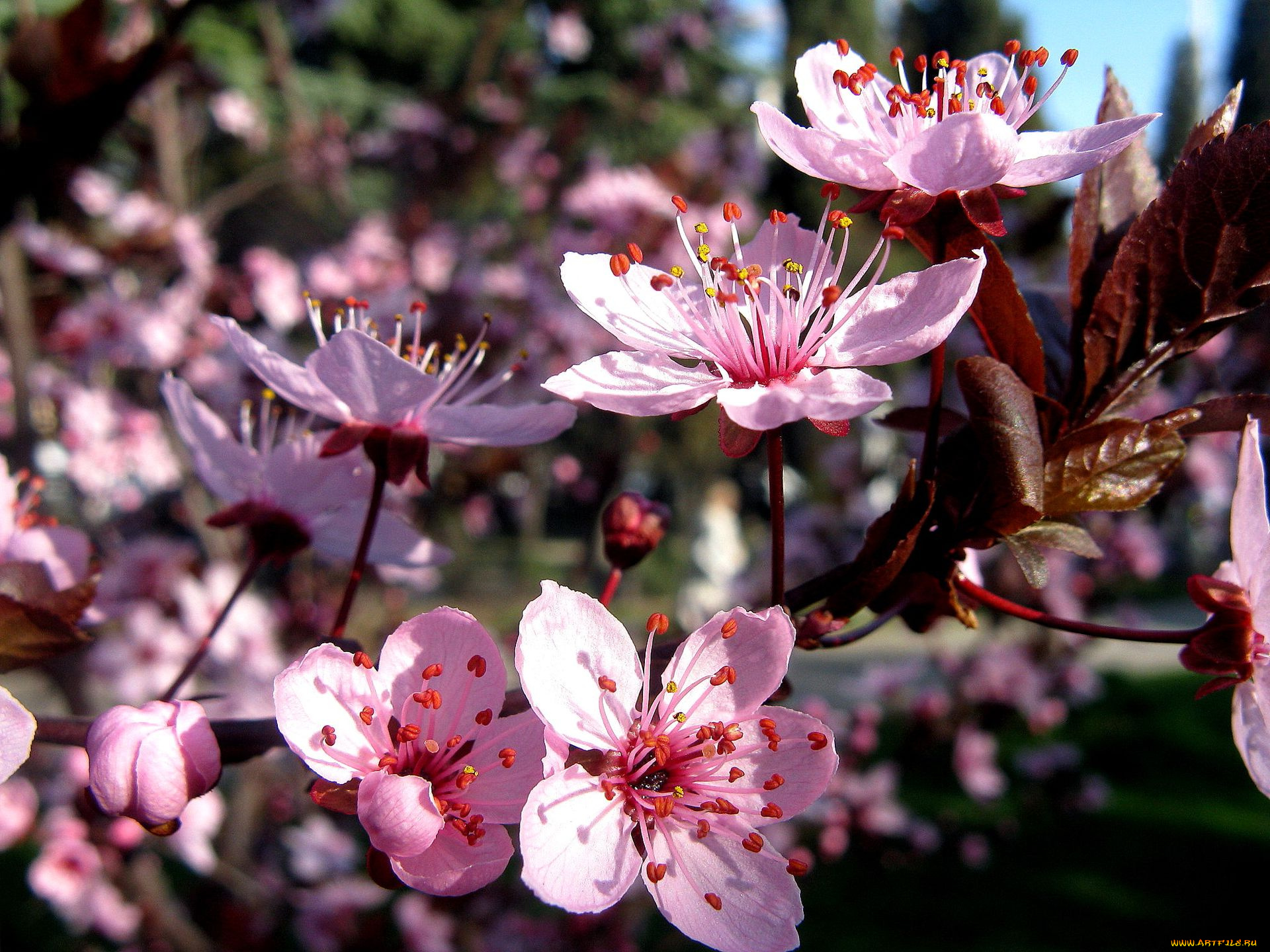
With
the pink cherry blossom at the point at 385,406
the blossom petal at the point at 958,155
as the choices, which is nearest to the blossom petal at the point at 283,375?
the pink cherry blossom at the point at 385,406

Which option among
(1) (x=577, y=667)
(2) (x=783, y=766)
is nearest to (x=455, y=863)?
(1) (x=577, y=667)

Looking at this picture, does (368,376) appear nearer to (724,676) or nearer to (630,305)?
(630,305)

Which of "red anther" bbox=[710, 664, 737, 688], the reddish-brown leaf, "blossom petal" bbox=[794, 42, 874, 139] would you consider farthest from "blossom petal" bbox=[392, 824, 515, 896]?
"blossom petal" bbox=[794, 42, 874, 139]

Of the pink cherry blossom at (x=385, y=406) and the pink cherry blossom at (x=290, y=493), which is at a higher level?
the pink cherry blossom at (x=385, y=406)

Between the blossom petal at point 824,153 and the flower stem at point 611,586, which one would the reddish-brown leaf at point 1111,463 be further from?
the flower stem at point 611,586

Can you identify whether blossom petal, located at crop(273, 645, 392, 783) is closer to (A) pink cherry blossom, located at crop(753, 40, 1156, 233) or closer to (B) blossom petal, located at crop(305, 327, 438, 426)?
(B) blossom petal, located at crop(305, 327, 438, 426)

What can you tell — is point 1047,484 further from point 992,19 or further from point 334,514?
point 992,19
